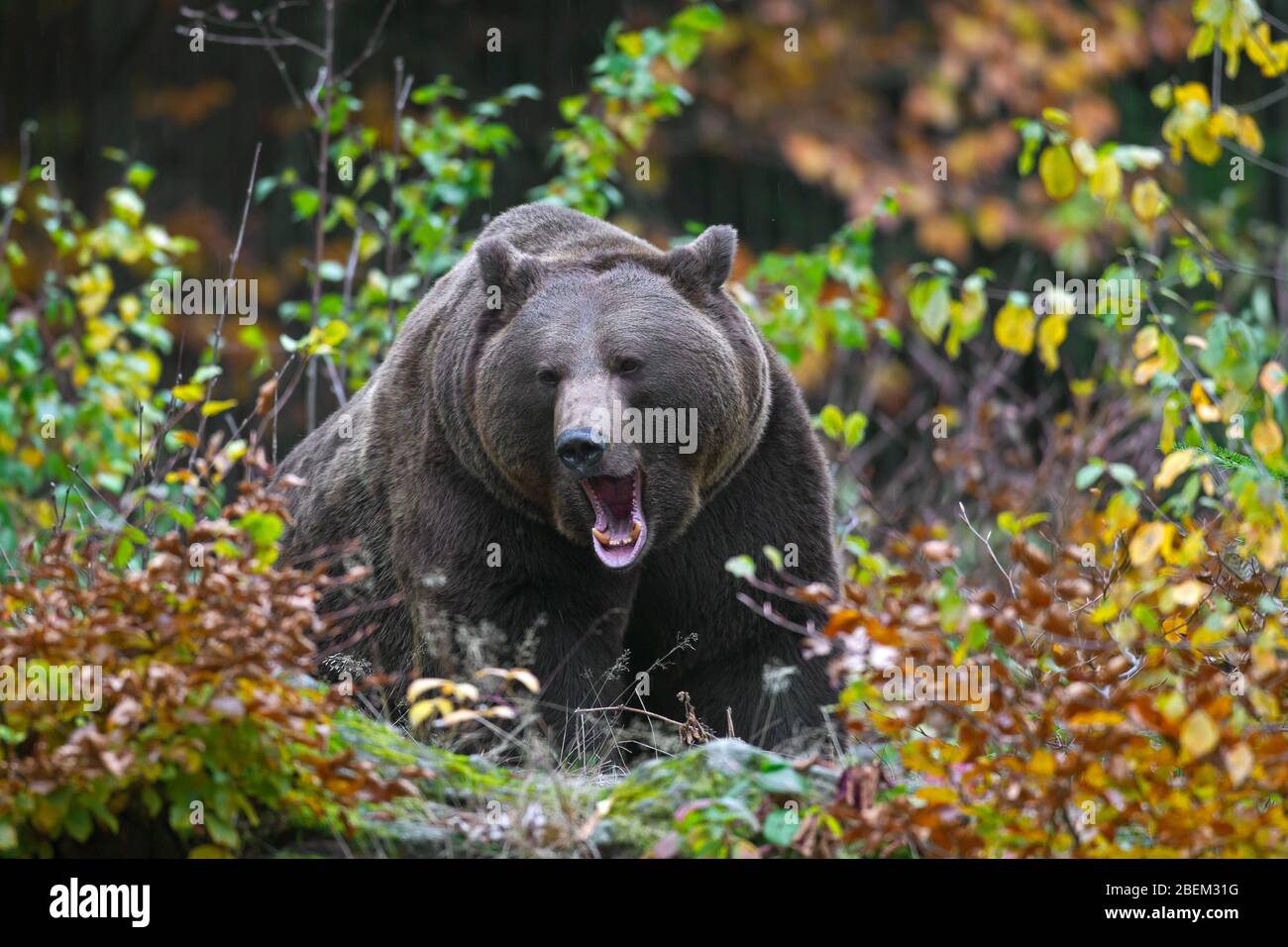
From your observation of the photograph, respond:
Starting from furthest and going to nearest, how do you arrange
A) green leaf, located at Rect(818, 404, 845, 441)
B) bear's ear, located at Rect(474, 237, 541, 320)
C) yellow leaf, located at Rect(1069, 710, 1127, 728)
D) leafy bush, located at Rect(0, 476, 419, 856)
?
green leaf, located at Rect(818, 404, 845, 441) < bear's ear, located at Rect(474, 237, 541, 320) < leafy bush, located at Rect(0, 476, 419, 856) < yellow leaf, located at Rect(1069, 710, 1127, 728)

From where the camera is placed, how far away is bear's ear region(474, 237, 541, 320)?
512cm

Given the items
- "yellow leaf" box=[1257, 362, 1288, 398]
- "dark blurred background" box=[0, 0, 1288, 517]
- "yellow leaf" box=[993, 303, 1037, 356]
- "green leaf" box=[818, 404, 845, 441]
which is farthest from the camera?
"dark blurred background" box=[0, 0, 1288, 517]

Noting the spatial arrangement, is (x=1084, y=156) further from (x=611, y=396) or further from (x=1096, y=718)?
(x=1096, y=718)

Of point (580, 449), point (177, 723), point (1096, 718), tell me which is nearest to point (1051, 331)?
point (580, 449)

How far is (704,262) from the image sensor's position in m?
5.21

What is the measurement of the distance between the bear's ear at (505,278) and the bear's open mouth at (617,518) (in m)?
0.64

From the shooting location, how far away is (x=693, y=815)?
11.8ft

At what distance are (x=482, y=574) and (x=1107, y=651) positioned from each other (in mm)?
1767

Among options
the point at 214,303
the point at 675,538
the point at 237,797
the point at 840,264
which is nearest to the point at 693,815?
the point at 237,797

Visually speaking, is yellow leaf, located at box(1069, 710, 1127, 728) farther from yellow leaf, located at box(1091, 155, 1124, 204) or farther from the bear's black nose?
yellow leaf, located at box(1091, 155, 1124, 204)

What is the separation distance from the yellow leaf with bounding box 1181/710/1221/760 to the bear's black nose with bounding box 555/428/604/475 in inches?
74.5

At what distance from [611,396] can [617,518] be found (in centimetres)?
38

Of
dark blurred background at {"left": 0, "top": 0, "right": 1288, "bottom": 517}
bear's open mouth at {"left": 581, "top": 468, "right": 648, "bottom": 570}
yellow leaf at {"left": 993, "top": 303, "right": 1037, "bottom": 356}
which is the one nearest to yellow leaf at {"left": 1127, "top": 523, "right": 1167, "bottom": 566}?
yellow leaf at {"left": 993, "top": 303, "right": 1037, "bottom": 356}

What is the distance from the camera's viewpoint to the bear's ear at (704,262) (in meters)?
5.19
